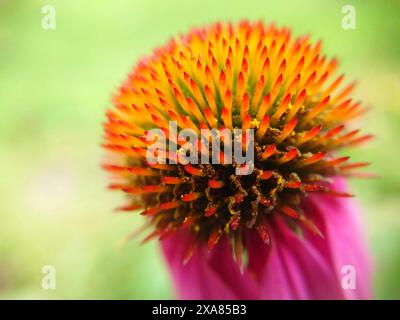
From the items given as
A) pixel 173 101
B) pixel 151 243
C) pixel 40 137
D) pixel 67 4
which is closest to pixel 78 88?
pixel 40 137

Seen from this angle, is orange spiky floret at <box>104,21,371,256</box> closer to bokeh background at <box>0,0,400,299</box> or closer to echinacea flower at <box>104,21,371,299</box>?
echinacea flower at <box>104,21,371,299</box>

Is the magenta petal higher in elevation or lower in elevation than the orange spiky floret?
lower

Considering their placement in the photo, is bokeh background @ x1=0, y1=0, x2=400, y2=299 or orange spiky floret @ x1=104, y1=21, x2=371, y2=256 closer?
orange spiky floret @ x1=104, y1=21, x2=371, y2=256

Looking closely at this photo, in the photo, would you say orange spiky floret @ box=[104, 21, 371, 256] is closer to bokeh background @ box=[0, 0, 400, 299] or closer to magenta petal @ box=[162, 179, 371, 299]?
magenta petal @ box=[162, 179, 371, 299]

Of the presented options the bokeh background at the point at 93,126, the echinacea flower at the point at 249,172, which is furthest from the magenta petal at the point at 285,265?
the bokeh background at the point at 93,126

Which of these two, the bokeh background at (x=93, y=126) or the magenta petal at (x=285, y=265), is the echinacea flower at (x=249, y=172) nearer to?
the magenta petal at (x=285, y=265)

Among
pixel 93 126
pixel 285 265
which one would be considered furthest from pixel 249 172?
pixel 93 126

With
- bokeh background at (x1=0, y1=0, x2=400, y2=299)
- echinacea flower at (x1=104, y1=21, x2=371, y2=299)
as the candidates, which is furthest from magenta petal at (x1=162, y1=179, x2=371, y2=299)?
bokeh background at (x1=0, y1=0, x2=400, y2=299)

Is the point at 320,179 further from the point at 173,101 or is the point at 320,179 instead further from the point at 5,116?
the point at 5,116
